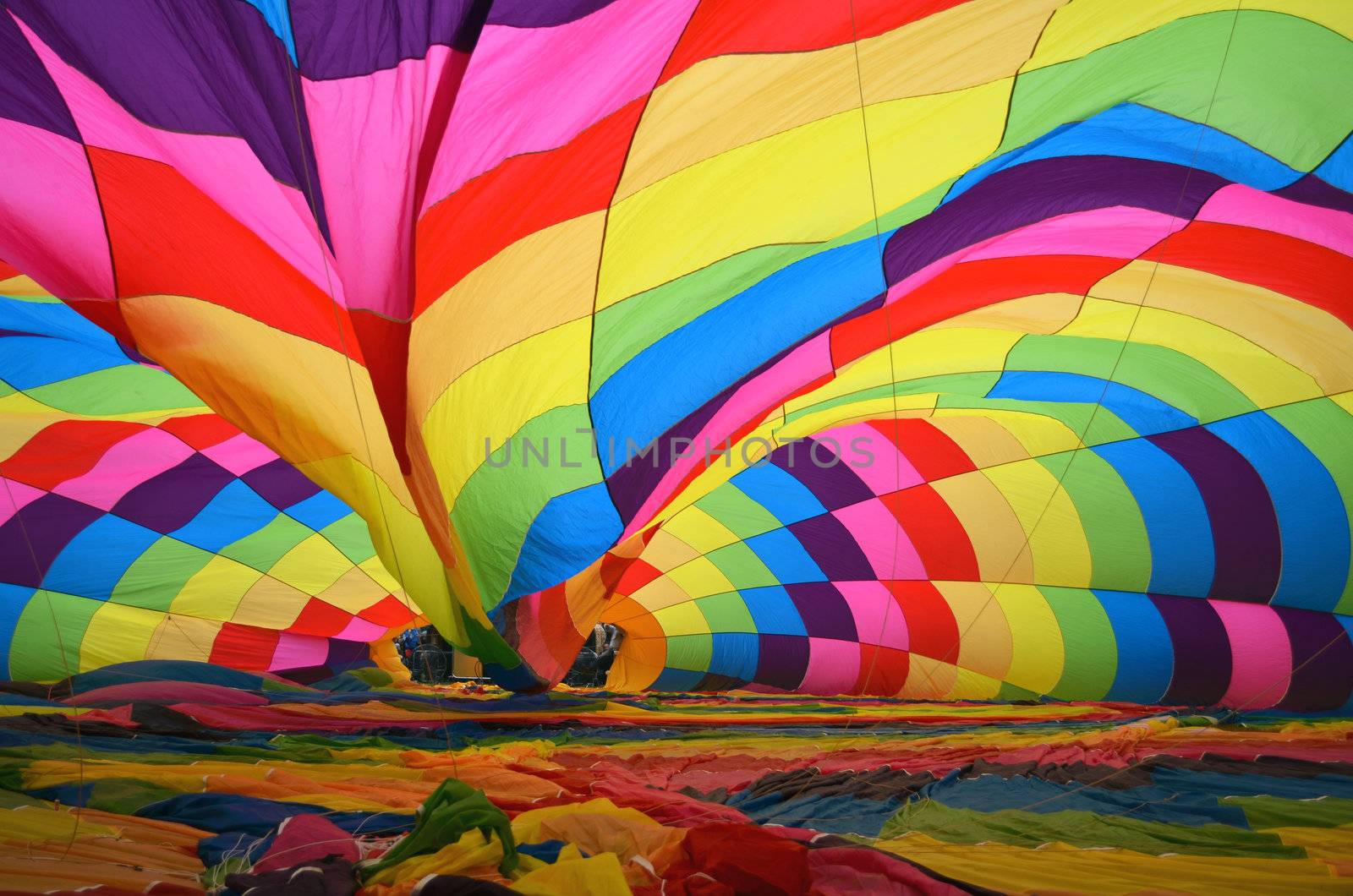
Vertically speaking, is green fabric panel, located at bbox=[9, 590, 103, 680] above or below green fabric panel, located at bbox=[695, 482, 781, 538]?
below

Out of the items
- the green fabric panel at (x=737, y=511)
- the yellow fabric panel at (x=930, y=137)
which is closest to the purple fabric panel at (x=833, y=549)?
the green fabric panel at (x=737, y=511)

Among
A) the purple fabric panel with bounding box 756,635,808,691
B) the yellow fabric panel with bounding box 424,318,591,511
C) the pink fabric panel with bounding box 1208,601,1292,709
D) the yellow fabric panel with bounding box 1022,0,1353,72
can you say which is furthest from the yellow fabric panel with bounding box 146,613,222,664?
the pink fabric panel with bounding box 1208,601,1292,709

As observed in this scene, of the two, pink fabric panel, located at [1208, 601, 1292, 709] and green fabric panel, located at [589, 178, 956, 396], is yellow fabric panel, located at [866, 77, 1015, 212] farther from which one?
pink fabric panel, located at [1208, 601, 1292, 709]

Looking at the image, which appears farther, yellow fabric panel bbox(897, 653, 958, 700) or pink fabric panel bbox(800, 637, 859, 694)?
pink fabric panel bbox(800, 637, 859, 694)

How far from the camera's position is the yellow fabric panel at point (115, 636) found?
Answer: 719 cm

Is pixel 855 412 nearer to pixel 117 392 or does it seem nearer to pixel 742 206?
pixel 742 206

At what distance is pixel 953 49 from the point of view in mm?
2852

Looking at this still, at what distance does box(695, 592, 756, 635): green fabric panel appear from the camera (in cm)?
855

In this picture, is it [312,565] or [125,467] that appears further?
[312,565]

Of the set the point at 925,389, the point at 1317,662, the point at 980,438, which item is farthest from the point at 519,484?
the point at 1317,662

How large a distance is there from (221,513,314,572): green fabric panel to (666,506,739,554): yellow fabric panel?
2.87m

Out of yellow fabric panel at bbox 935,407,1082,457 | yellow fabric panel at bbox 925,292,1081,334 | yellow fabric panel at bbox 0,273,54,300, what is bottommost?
yellow fabric panel at bbox 0,273,54,300

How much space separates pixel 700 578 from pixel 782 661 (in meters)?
0.99

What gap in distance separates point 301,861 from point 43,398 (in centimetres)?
497
